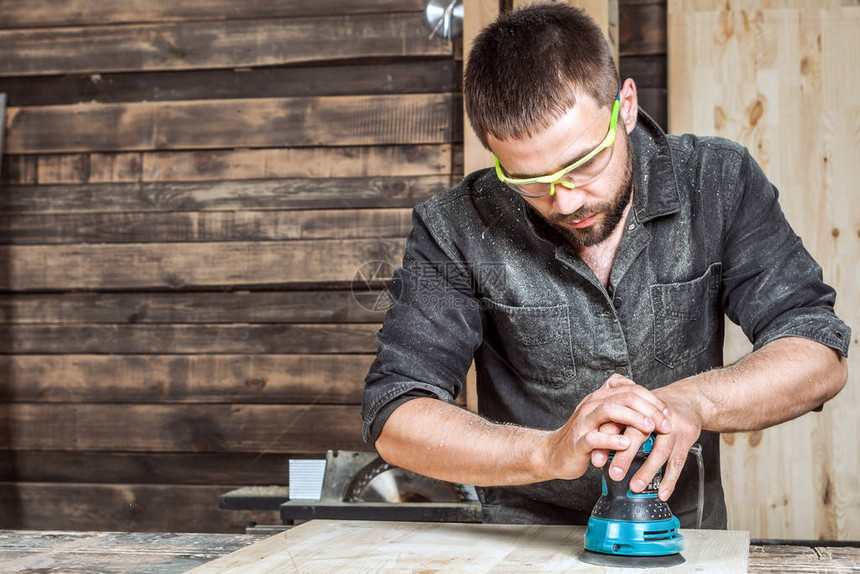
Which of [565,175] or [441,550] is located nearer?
[441,550]

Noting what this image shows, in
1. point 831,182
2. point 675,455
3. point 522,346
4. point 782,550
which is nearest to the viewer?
point 675,455

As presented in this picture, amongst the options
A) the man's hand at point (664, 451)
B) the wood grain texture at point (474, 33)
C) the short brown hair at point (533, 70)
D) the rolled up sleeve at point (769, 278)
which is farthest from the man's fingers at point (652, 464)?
the wood grain texture at point (474, 33)

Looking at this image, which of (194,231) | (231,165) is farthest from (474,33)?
(194,231)

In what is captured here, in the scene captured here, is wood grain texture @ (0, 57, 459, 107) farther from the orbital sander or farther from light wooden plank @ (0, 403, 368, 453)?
the orbital sander

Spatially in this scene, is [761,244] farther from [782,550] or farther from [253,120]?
[253,120]

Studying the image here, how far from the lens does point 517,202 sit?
1.96 meters

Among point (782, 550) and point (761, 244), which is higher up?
point (761, 244)

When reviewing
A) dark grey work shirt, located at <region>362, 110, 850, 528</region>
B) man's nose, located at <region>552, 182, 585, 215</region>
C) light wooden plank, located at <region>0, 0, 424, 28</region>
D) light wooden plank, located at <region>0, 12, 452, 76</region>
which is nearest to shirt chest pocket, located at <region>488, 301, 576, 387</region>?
dark grey work shirt, located at <region>362, 110, 850, 528</region>

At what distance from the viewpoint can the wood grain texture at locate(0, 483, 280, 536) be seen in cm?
356

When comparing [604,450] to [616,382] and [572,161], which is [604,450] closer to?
[616,382]

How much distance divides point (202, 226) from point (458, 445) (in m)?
2.20

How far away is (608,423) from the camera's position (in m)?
1.37

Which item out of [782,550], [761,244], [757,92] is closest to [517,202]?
[761,244]

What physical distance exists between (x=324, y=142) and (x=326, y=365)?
2.83 ft
